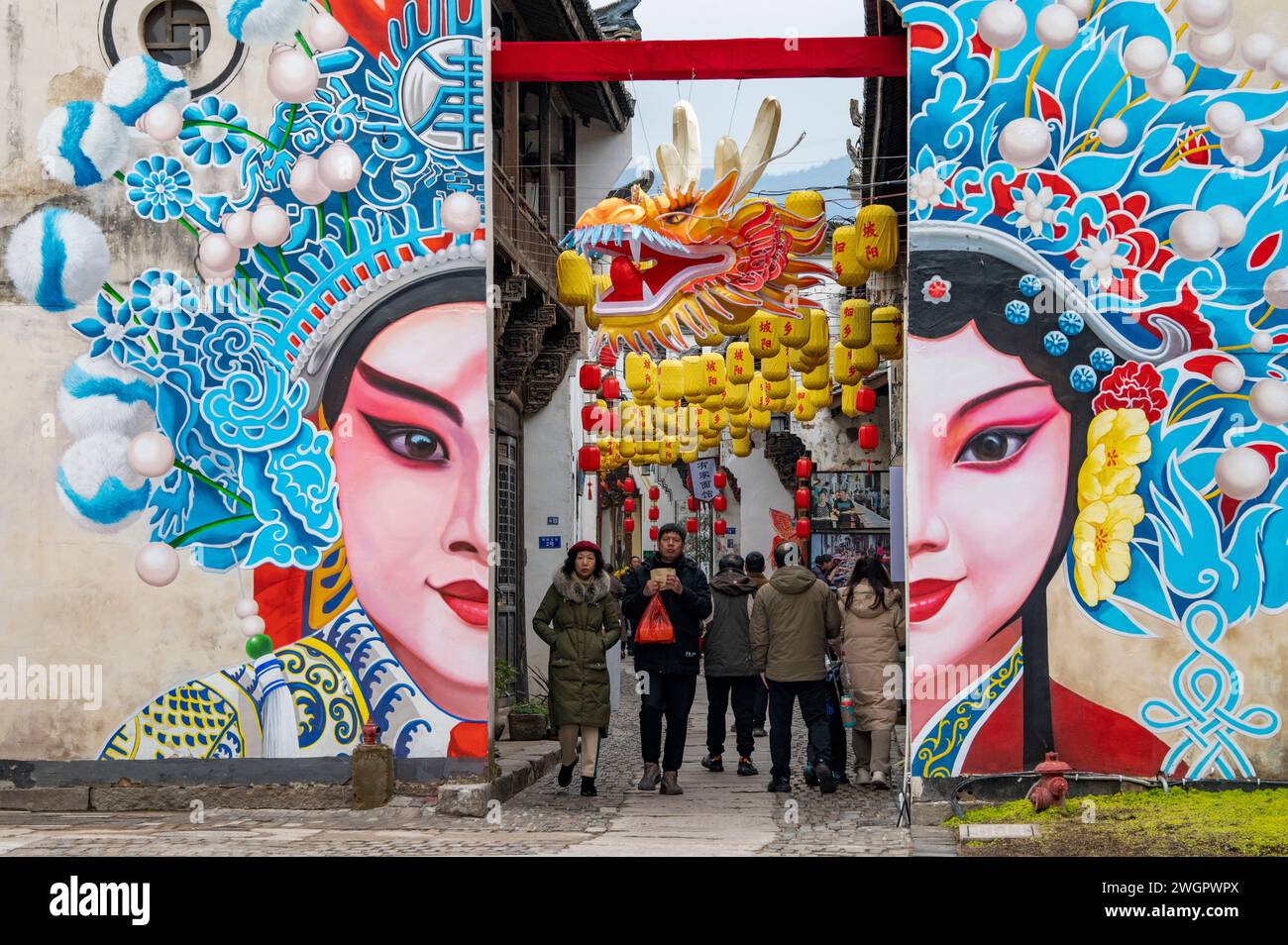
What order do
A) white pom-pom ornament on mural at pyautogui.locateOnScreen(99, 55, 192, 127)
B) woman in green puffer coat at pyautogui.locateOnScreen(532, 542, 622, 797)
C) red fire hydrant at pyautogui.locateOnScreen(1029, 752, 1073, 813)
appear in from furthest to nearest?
woman in green puffer coat at pyautogui.locateOnScreen(532, 542, 622, 797) < white pom-pom ornament on mural at pyautogui.locateOnScreen(99, 55, 192, 127) < red fire hydrant at pyautogui.locateOnScreen(1029, 752, 1073, 813)

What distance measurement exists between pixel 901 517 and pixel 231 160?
5.53m

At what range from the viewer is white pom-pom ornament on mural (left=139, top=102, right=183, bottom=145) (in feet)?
35.5

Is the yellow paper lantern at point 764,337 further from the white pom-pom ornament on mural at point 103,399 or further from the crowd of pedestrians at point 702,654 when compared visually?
the white pom-pom ornament on mural at point 103,399

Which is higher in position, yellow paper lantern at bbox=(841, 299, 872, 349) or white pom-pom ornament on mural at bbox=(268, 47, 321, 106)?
white pom-pom ornament on mural at bbox=(268, 47, 321, 106)

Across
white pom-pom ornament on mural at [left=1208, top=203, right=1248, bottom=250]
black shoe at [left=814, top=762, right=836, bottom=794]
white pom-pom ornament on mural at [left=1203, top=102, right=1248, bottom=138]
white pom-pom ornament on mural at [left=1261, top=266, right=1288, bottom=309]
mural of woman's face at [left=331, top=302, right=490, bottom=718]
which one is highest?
white pom-pom ornament on mural at [left=1203, top=102, right=1248, bottom=138]

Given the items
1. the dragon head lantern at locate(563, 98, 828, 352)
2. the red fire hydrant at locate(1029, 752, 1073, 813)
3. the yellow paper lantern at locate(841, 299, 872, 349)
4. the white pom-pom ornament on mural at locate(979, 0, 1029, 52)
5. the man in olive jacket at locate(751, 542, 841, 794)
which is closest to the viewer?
the red fire hydrant at locate(1029, 752, 1073, 813)

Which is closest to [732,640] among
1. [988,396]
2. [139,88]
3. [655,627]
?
[655,627]

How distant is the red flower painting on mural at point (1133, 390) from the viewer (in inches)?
400

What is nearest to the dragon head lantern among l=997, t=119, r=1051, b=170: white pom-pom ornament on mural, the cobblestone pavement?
l=997, t=119, r=1051, b=170: white pom-pom ornament on mural

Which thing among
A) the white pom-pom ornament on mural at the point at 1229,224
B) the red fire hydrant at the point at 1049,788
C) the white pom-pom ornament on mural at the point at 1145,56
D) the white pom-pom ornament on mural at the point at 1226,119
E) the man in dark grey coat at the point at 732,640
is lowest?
the red fire hydrant at the point at 1049,788

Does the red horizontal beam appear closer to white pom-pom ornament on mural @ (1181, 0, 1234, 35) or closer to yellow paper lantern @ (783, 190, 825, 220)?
white pom-pom ornament on mural @ (1181, 0, 1234, 35)

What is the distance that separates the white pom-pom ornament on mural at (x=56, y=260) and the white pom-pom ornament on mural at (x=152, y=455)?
113 cm

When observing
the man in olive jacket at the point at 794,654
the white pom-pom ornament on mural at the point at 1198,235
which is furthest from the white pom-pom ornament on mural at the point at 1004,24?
the man in olive jacket at the point at 794,654

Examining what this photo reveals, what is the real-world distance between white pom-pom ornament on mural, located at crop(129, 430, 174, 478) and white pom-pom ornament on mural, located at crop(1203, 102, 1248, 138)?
7650 millimetres
